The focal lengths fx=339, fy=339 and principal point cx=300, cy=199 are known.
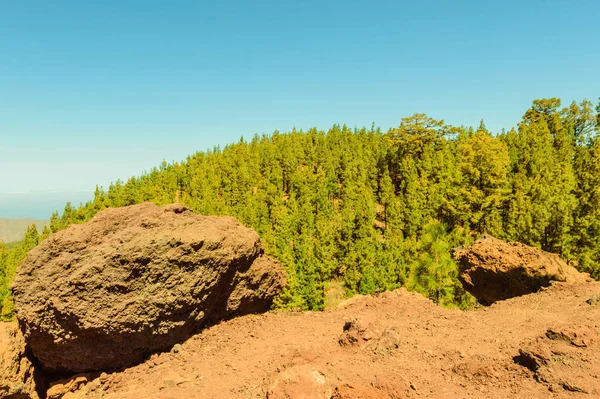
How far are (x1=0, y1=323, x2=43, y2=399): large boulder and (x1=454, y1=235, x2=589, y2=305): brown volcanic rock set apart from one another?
20606mm

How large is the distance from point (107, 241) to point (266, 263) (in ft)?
21.9

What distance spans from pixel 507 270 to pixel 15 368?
2157 cm

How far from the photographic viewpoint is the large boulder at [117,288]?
11.6 metres

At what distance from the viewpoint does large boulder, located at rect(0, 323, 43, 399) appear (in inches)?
433

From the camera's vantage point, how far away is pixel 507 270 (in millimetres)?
17875

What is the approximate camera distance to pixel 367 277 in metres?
32.0

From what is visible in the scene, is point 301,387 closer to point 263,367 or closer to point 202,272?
point 263,367

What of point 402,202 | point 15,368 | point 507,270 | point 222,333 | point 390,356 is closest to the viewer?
point 390,356

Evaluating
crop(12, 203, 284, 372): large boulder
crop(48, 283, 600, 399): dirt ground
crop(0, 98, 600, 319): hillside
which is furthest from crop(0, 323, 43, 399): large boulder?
crop(0, 98, 600, 319): hillside

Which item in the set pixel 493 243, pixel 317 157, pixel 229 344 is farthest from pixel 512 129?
pixel 229 344

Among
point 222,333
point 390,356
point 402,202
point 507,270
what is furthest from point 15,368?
point 402,202

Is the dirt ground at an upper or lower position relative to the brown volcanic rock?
lower

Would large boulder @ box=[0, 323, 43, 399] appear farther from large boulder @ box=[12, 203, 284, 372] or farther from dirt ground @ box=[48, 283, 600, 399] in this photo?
dirt ground @ box=[48, 283, 600, 399]

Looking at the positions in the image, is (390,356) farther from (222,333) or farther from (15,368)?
(15,368)
